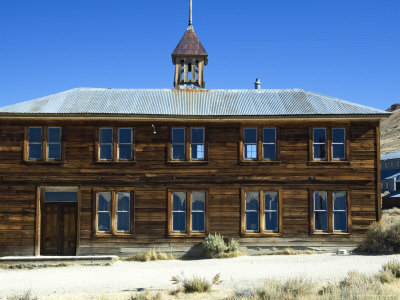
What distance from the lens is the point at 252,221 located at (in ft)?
67.8

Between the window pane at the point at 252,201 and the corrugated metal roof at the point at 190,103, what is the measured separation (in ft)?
11.2

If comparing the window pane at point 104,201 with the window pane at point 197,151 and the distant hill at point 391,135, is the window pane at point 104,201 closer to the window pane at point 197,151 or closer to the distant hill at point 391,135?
the window pane at point 197,151

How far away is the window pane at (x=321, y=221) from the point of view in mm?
20719

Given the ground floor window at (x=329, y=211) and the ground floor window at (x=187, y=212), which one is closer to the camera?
the ground floor window at (x=187, y=212)

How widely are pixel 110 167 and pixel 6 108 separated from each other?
17.0 ft

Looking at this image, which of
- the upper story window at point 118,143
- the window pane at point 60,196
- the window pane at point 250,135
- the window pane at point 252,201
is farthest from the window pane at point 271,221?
the window pane at point 60,196

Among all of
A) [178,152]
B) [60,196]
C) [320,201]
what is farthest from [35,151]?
[320,201]

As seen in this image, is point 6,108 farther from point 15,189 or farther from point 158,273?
point 158,273

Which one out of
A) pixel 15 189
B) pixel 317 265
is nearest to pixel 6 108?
pixel 15 189

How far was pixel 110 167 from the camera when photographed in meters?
20.6

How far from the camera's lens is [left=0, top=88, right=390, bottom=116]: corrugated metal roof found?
20688mm

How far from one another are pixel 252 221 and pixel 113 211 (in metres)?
5.89

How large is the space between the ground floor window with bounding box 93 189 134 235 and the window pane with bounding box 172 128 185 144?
9.53 ft

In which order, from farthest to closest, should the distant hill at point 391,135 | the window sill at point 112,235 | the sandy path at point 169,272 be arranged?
the distant hill at point 391,135 < the window sill at point 112,235 < the sandy path at point 169,272
